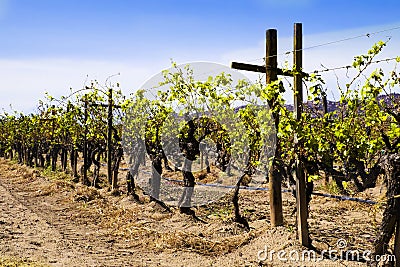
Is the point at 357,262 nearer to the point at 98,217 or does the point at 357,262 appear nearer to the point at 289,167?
the point at 289,167

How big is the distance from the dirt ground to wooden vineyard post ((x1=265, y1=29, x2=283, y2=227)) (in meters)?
0.26

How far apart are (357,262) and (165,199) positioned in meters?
6.55

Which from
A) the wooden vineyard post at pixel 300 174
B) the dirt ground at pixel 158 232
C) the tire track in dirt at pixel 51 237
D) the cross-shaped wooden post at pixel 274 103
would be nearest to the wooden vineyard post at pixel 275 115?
the cross-shaped wooden post at pixel 274 103

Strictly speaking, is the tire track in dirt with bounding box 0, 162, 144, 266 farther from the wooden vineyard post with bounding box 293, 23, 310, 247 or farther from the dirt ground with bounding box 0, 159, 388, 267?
the wooden vineyard post with bounding box 293, 23, 310, 247

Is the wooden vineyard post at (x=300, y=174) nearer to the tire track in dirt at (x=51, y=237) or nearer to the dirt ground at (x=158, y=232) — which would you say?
the dirt ground at (x=158, y=232)

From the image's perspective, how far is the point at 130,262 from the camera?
6.52 metres

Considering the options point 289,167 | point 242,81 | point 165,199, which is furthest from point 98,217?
point 289,167

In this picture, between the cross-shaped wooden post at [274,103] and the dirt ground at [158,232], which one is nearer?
the cross-shaped wooden post at [274,103]

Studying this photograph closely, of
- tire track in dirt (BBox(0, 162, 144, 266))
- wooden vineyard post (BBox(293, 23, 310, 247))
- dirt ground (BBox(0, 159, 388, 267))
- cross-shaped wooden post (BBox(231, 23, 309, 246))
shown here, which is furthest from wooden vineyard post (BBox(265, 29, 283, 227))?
tire track in dirt (BBox(0, 162, 144, 266))

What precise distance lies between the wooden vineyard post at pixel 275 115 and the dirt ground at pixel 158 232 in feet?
0.86

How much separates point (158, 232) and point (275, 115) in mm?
3106

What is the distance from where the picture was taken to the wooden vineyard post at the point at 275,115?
646 centimetres

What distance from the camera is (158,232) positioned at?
7.98 meters

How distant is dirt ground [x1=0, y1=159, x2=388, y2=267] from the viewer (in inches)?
252
